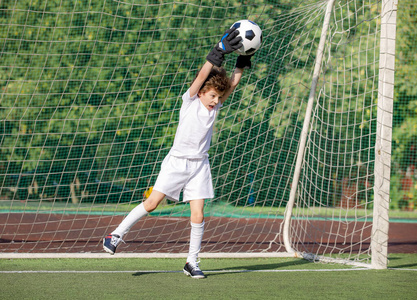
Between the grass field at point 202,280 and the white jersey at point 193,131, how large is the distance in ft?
3.10

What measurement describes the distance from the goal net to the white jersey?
60.7 inches

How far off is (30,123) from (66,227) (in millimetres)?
3053

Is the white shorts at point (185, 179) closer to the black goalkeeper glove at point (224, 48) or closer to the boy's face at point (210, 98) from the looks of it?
the boy's face at point (210, 98)

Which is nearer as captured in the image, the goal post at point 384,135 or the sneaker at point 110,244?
the sneaker at point 110,244

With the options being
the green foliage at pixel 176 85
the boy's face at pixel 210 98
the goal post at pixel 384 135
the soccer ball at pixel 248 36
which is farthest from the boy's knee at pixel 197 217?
the green foliage at pixel 176 85

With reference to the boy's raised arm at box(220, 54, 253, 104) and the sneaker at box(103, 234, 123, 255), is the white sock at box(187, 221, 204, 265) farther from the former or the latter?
the boy's raised arm at box(220, 54, 253, 104)

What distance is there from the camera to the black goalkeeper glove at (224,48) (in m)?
3.73

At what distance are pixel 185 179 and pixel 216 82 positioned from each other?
30.2 inches

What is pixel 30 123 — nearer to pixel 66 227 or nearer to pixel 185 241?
pixel 66 227

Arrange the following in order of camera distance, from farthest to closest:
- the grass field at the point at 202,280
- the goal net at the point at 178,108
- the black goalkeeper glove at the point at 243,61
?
the goal net at the point at 178,108 → the black goalkeeper glove at the point at 243,61 → the grass field at the point at 202,280

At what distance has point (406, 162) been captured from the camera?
41.3 feet

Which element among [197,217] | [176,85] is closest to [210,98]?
[197,217]

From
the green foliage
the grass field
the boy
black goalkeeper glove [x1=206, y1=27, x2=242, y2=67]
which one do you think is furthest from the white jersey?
the green foliage

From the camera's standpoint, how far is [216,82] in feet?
12.8
